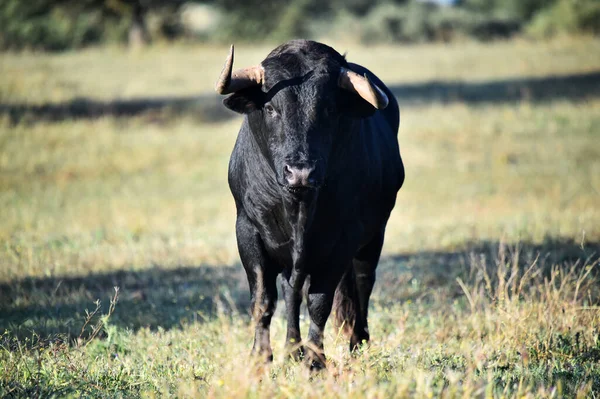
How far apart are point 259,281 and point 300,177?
1.05m

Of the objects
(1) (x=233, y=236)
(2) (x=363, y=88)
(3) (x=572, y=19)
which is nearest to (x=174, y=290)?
(2) (x=363, y=88)

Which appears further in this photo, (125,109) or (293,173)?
(125,109)

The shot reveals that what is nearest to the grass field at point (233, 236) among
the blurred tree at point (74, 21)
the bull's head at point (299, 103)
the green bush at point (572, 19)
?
the bull's head at point (299, 103)

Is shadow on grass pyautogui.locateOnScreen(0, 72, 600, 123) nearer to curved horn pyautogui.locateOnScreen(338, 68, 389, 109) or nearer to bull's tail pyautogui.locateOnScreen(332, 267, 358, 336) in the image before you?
bull's tail pyautogui.locateOnScreen(332, 267, 358, 336)

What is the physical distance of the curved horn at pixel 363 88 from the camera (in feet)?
18.4

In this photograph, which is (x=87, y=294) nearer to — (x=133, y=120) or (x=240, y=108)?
(x=240, y=108)

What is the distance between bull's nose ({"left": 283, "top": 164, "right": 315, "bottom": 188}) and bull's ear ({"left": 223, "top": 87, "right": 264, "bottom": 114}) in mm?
709

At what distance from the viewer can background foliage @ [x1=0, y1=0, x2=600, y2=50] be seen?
3597cm

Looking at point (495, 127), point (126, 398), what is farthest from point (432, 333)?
point (495, 127)

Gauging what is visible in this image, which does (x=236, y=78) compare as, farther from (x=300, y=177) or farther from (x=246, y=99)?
(x=300, y=177)

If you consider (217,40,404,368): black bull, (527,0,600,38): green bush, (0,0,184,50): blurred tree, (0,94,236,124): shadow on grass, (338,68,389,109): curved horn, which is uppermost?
(527,0,600,38): green bush

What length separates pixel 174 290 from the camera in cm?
879

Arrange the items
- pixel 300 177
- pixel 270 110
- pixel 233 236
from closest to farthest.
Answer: pixel 300 177
pixel 270 110
pixel 233 236

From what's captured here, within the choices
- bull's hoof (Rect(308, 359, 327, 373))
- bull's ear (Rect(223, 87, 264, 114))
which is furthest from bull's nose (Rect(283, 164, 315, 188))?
bull's hoof (Rect(308, 359, 327, 373))
